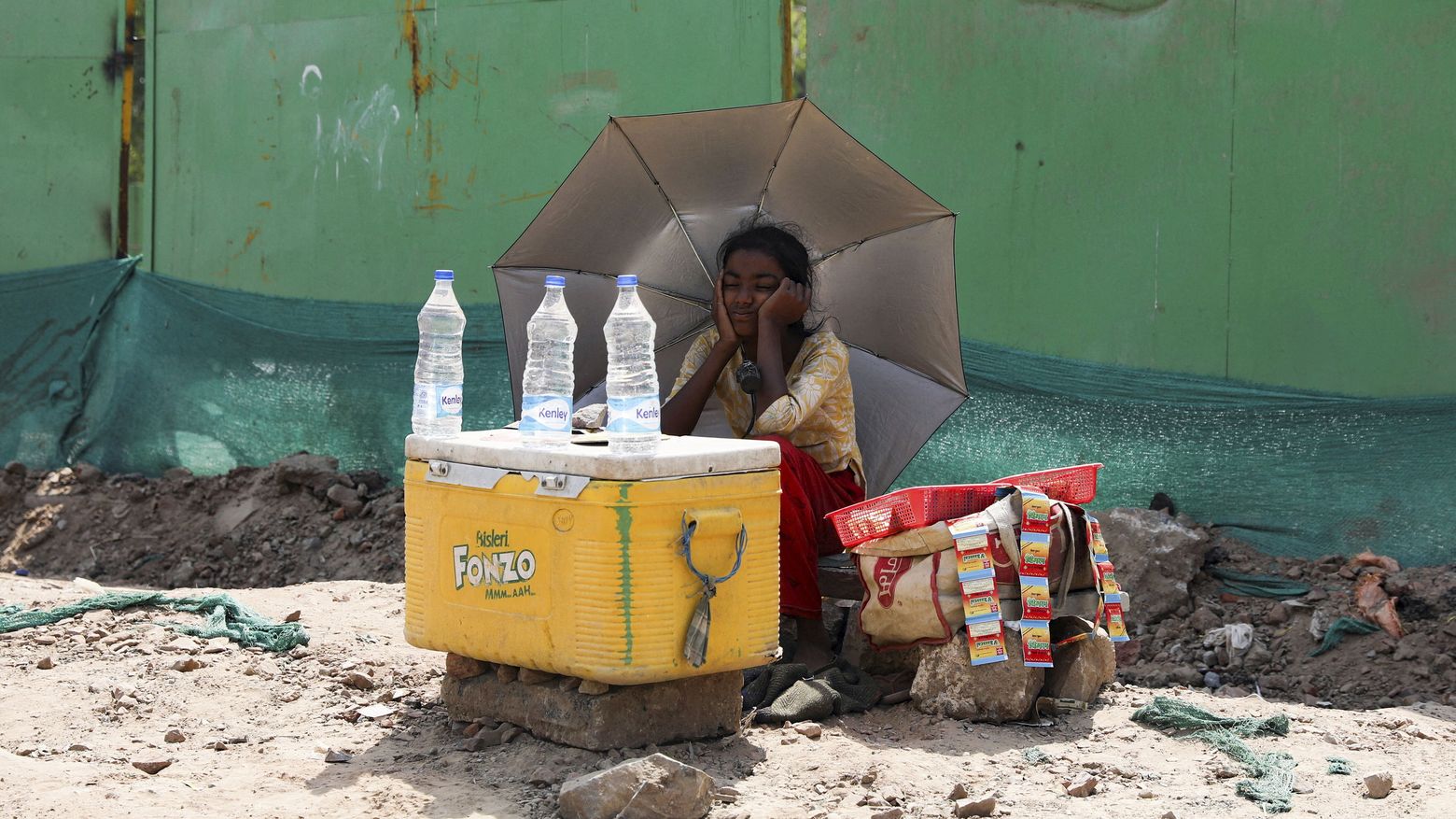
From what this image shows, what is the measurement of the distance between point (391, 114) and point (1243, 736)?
17.2 feet

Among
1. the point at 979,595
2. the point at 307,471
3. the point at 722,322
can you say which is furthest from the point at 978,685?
the point at 307,471

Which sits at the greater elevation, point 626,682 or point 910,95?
point 910,95

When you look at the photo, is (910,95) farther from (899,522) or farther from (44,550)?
(44,550)

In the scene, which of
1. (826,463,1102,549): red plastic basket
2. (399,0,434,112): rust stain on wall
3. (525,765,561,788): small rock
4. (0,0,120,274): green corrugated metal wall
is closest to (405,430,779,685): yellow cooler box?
(525,765,561,788): small rock

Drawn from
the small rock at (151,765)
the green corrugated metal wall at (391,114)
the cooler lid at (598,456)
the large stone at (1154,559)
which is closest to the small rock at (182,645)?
the small rock at (151,765)

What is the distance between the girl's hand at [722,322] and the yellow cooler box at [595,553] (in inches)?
38.0

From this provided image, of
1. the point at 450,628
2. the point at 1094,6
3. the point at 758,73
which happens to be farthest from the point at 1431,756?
the point at 758,73

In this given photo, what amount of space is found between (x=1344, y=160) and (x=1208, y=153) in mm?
510

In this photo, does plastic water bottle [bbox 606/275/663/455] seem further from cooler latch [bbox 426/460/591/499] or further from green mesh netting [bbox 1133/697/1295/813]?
green mesh netting [bbox 1133/697/1295/813]

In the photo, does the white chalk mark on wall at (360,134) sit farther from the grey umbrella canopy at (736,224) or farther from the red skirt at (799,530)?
the red skirt at (799,530)

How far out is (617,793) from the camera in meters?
3.09

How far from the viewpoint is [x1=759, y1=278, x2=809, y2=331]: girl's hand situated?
4613 mm

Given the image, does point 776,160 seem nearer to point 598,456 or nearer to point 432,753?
point 598,456

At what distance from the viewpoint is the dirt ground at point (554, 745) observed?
3365 mm
